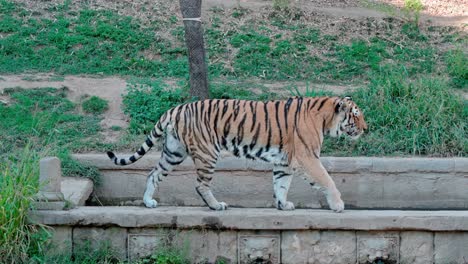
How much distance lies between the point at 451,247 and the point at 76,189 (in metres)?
3.55

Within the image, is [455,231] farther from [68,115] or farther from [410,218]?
[68,115]

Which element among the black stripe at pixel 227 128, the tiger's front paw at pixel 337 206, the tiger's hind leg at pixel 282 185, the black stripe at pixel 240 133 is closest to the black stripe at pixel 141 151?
the black stripe at pixel 227 128

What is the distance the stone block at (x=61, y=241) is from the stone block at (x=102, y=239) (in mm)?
52

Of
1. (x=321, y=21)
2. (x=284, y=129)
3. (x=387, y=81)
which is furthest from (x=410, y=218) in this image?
(x=321, y=21)

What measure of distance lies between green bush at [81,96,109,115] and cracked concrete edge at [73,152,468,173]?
1944mm

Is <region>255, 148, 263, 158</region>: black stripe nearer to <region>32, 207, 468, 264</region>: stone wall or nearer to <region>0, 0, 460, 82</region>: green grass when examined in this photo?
<region>32, 207, 468, 264</region>: stone wall

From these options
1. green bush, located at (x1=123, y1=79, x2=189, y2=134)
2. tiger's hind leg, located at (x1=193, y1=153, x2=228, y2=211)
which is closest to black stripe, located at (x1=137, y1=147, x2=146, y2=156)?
tiger's hind leg, located at (x1=193, y1=153, x2=228, y2=211)

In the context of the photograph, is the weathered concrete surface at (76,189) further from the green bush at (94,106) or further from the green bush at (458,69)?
the green bush at (458,69)

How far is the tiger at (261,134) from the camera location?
789 cm

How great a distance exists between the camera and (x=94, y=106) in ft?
35.9

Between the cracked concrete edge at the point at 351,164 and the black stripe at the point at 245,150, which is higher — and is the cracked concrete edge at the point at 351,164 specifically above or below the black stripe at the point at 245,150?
below

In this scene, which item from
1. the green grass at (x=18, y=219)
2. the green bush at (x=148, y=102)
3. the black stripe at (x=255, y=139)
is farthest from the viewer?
the green bush at (x=148, y=102)

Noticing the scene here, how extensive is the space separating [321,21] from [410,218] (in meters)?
7.17

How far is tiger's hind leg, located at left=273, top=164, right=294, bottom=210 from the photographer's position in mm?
8148
